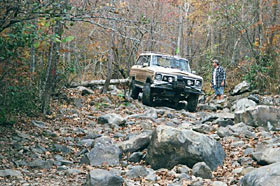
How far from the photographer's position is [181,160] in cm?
675

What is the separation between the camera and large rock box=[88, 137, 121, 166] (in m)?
7.14

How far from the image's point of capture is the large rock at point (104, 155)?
7137mm

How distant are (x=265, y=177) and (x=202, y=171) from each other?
1392 mm

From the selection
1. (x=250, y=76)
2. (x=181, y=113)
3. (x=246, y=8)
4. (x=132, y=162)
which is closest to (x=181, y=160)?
(x=132, y=162)

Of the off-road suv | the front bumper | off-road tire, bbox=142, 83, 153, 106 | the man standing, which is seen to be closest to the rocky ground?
the front bumper

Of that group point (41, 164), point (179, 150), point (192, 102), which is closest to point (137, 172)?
point (179, 150)

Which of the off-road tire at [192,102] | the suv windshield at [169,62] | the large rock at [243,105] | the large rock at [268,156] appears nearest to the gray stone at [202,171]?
the large rock at [268,156]

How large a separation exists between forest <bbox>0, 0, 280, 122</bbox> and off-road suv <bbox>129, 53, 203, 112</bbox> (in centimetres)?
82

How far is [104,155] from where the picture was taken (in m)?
7.29

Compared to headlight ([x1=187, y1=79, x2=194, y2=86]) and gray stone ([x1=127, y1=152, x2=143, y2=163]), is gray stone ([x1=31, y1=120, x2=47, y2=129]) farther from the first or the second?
headlight ([x1=187, y1=79, x2=194, y2=86])

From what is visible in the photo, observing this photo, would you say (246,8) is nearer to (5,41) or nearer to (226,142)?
(226,142)

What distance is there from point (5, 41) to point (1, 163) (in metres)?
2.03

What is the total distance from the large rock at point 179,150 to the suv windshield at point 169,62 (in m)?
7.47

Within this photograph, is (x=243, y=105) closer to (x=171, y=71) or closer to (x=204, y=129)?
(x=171, y=71)
